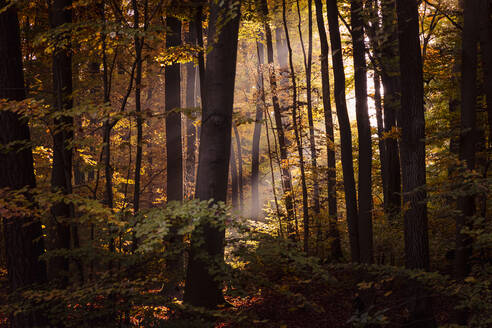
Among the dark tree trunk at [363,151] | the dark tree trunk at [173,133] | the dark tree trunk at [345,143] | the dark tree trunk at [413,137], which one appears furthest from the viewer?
the dark tree trunk at [173,133]

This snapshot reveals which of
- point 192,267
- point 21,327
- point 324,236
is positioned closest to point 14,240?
point 21,327

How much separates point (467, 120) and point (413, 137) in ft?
3.05

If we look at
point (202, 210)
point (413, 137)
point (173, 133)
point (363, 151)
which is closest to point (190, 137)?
point (173, 133)

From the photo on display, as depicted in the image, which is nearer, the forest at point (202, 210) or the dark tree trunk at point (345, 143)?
the forest at point (202, 210)

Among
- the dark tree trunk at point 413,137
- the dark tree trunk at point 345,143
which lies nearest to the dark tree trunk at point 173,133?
the dark tree trunk at point 345,143

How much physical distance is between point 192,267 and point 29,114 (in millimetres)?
3215

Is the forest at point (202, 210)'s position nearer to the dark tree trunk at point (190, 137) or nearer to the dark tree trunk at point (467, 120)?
the dark tree trunk at point (467, 120)

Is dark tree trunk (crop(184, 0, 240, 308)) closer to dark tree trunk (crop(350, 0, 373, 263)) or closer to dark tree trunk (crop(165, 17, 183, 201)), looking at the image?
dark tree trunk (crop(350, 0, 373, 263))

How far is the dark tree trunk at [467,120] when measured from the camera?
5766 millimetres

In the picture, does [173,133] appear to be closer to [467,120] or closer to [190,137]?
[190,137]

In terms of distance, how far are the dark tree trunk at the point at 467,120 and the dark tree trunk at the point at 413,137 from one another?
53cm

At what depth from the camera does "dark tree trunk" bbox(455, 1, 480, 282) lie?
5.77 meters

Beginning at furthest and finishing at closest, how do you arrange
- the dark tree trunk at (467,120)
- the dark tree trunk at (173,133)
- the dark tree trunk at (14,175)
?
the dark tree trunk at (173,133) < the dark tree trunk at (467,120) < the dark tree trunk at (14,175)

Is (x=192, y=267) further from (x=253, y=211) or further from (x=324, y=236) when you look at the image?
(x=253, y=211)
